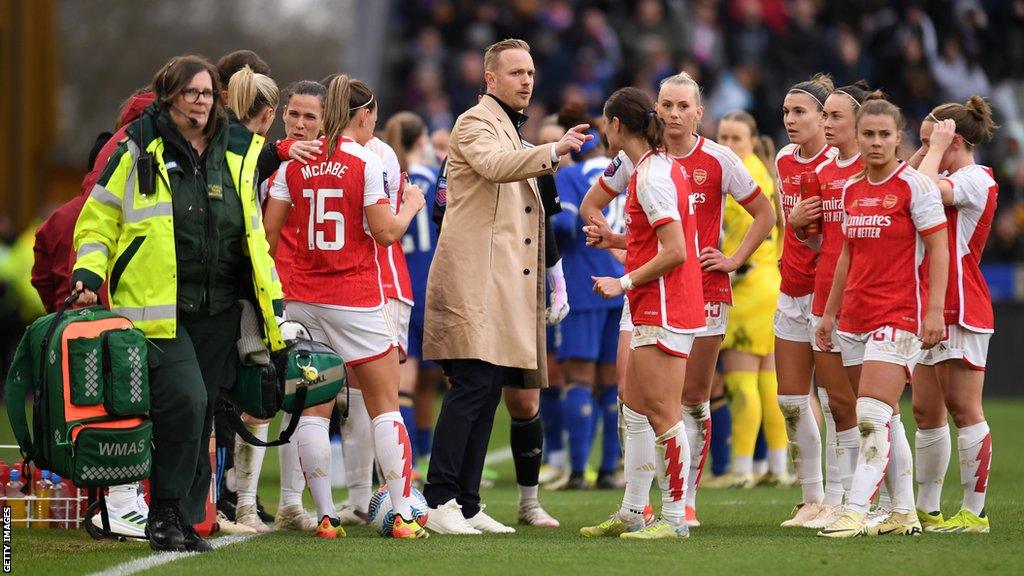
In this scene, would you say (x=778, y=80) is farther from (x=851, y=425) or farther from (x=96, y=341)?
(x=96, y=341)

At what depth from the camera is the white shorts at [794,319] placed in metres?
7.73

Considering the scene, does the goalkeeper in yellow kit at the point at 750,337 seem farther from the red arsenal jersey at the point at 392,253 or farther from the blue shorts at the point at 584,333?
the red arsenal jersey at the point at 392,253

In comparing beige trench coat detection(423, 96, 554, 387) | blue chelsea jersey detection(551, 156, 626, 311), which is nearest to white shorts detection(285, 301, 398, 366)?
beige trench coat detection(423, 96, 554, 387)

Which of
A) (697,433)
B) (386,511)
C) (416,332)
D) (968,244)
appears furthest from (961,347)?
(416,332)

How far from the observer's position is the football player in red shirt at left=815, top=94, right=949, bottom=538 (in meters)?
6.81

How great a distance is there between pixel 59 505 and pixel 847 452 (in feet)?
12.9

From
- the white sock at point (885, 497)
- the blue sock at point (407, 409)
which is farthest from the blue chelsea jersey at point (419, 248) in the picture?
the white sock at point (885, 497)

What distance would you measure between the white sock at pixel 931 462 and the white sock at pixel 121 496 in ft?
12.0

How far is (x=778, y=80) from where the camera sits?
66.0 feet

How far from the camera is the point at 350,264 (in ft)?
23.7

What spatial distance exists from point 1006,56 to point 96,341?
16483 millimetres

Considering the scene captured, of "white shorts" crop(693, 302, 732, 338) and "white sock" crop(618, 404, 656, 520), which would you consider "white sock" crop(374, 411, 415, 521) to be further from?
"white shorts" crop(693, 302, 732, 338)

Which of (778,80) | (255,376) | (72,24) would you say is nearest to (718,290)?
(255,376)

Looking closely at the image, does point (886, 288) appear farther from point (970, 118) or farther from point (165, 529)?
point (165, 529)
